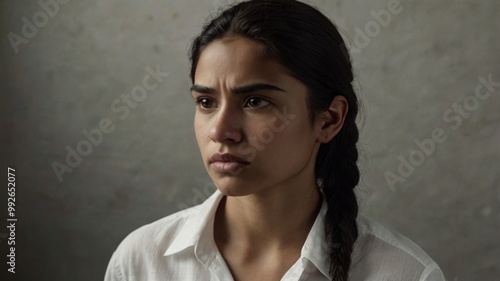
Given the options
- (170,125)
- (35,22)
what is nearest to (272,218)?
(170,125)

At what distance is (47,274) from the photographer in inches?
89.2

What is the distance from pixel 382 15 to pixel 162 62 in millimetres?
671

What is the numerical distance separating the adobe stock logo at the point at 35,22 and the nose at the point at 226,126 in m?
1.10

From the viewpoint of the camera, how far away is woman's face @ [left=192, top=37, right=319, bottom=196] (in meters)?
1.27

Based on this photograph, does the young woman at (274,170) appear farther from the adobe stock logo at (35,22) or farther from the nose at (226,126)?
the adobe stock logo at (35,22)

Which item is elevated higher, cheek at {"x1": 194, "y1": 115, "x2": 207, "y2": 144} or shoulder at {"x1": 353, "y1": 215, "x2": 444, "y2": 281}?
cheek at {"x1": 194, "y1": 115, "x2": 207, "y2": 144}

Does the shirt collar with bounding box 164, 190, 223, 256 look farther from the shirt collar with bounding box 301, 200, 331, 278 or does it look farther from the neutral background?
the neutral background

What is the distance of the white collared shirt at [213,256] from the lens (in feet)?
4.51

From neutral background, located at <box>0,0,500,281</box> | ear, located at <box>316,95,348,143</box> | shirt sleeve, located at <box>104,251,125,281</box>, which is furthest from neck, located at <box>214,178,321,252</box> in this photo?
neutral background, located at <box>0,0,500,281</box>

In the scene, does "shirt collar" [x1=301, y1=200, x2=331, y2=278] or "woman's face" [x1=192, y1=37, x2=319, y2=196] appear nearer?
"woman's face" [x1=192, y1=37, x2=319, y2=196]

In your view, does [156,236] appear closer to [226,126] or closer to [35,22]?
[226,126]

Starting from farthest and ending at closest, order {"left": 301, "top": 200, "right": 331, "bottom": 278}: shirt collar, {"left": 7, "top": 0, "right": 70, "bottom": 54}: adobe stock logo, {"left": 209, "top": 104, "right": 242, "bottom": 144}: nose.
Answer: {"left": 7, "top": 0, "right": 70, "bottom": 54}: adobe stock logo → {"left": 301, "top": 200, "right": 331, "bottom": 278}: shirt collar → {"left": 209, "top": 104, "right": 242, "bottom": 144}: nose

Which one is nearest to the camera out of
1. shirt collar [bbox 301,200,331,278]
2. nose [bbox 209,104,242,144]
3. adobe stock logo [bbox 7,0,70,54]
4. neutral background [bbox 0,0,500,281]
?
nose [bbox 209,104,242,144]

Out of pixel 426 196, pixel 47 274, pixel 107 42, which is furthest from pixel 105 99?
pixel 426 196
